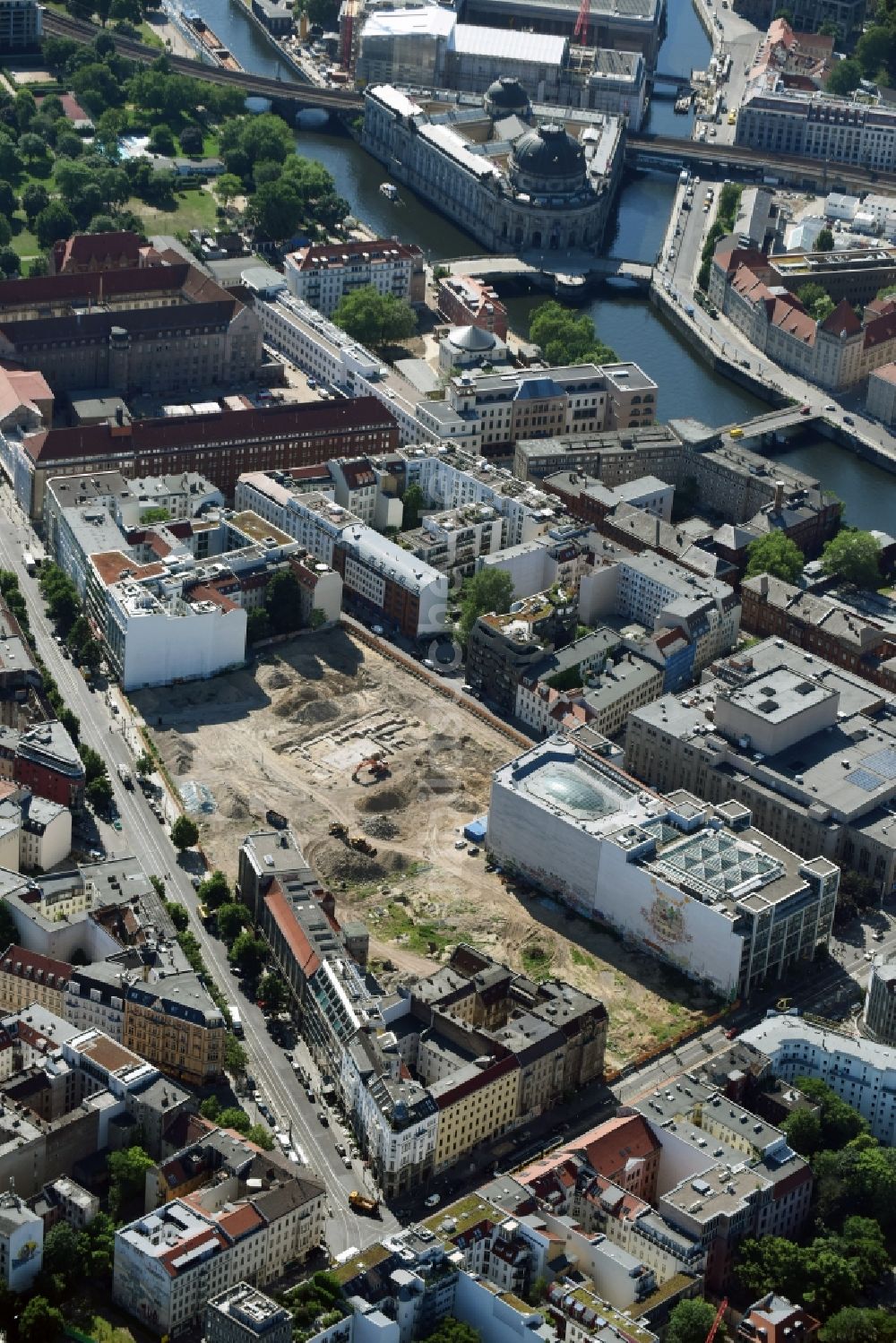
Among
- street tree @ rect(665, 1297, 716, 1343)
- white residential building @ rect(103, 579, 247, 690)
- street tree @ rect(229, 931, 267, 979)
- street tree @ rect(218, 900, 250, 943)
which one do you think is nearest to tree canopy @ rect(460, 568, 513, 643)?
white residential building @ rect(103, 579, 247, 690)

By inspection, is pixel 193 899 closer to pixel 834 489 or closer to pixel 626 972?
pixel 626 972

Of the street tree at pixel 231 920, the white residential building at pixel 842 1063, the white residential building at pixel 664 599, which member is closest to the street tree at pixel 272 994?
the street tree at pixel 231 920

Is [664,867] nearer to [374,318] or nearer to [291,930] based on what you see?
[291,930]

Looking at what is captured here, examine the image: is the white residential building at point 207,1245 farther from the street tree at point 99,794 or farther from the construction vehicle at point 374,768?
the construction vehicle at point 374,768

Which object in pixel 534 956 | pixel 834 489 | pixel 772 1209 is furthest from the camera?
pixel 834 489

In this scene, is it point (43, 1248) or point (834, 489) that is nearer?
point (43, 1248)

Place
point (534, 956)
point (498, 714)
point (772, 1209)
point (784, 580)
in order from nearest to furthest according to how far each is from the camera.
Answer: point (772, 1209) → point (534, 956) → point (498, 714) → point (784, 580)

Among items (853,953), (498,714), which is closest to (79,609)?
(498,714)
